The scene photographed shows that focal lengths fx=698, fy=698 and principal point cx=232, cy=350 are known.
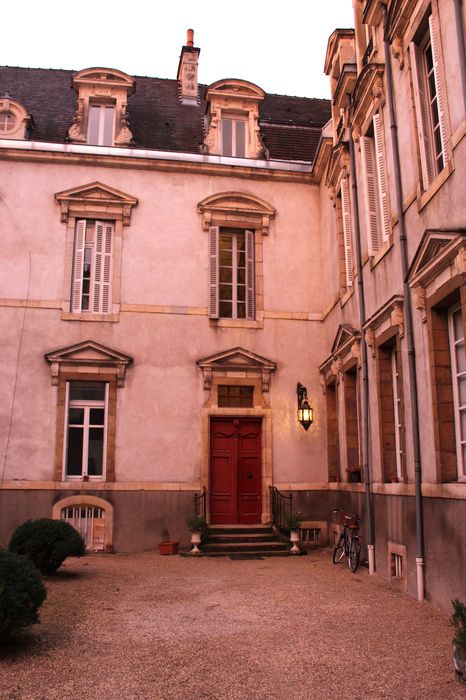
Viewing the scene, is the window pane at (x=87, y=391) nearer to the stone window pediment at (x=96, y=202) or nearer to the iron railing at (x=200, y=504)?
the iron railing at (x=200, y=504)

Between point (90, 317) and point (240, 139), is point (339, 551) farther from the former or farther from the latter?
point (240, 139)

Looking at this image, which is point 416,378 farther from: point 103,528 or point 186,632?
point 103,528

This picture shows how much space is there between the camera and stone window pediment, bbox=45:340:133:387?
13.4 metres

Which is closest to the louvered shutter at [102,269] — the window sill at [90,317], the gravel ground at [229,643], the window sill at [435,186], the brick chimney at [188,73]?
the window sill at [90,317]

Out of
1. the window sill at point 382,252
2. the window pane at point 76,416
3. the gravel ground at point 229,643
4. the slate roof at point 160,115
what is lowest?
the gravel ground at point 229,643

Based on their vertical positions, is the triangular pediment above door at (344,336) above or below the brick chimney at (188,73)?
below

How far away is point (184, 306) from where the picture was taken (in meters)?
14.2

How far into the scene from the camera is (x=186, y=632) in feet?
20.9

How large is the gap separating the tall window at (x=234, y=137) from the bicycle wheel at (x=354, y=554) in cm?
885

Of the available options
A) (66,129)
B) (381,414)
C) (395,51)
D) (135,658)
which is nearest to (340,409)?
(381,414)

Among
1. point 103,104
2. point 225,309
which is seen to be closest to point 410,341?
point 225,309

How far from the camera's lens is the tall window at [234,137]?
15422mm

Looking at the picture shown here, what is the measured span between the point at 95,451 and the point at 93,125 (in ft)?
23.0

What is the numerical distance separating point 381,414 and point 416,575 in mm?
2417
